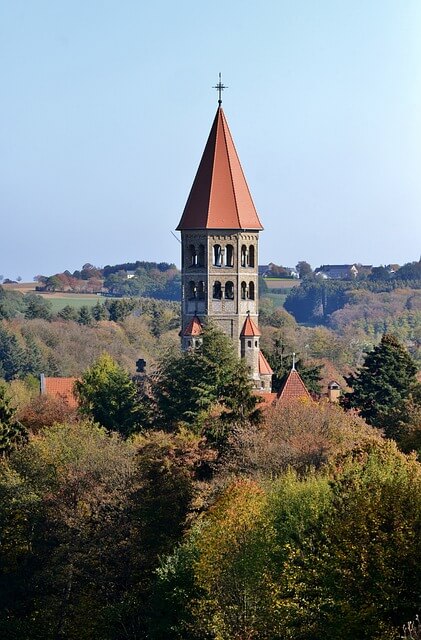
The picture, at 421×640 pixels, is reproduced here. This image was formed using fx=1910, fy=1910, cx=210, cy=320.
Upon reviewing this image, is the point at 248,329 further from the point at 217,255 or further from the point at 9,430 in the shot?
the point at 9,430

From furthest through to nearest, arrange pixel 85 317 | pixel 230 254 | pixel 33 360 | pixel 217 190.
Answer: pixel 85 317
pixel 33 360
pixel 230 254
pixel 217 190

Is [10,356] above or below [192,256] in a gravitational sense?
below

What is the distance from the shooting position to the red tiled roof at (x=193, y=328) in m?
74.7

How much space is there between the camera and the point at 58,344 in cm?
13612

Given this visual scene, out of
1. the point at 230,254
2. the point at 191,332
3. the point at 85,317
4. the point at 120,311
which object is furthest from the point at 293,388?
the point at 120,311

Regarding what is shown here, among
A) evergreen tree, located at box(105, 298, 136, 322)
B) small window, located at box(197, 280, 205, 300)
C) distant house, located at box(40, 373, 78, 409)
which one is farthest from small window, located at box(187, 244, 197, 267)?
evergreen tree, located at box(105, 298, 136, 322)

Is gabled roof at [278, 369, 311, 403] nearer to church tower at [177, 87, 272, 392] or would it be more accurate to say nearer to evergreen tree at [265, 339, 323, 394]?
church tower at [177, 87, 272, 392]

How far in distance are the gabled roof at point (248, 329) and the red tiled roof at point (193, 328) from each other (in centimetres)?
185

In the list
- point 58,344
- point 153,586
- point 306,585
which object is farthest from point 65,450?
point 58,344

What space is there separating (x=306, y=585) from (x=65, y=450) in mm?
17341

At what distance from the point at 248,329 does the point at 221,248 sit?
3.41 meters

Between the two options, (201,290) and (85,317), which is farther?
(85,317)

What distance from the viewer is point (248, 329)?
7600cm

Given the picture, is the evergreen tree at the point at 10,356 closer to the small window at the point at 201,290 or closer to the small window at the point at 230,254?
the small window at the point at 201,290
